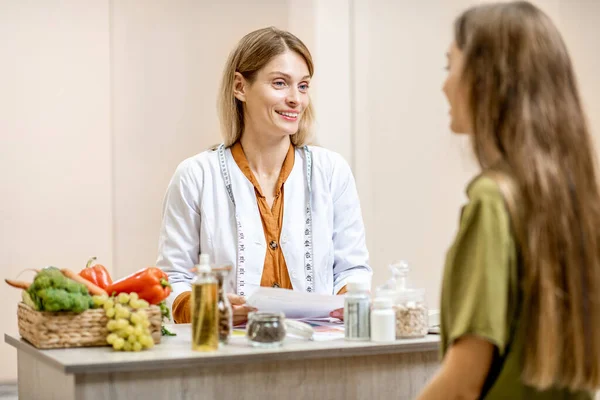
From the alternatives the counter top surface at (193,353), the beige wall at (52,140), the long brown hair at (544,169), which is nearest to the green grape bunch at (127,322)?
the counter top surface at (193,353)

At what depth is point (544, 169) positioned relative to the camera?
58.4 inches

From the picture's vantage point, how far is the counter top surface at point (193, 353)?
208 centimetres

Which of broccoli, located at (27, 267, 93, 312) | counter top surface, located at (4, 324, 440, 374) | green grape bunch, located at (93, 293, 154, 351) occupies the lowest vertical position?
counter top surface, located at (4, 324, 440, 374)

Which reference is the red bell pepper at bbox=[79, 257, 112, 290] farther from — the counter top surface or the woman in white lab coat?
the woman in white lab coat

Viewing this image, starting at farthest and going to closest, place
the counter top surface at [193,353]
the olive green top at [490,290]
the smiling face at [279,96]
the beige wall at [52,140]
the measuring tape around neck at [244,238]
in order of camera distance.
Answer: the beige wall at [52,140], the smiling face at [279,96], the measuring tape around neck at [244,238], the counter top surface at [193,353], the olive green top at [490,290]

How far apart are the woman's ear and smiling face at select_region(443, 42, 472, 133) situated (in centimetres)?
181

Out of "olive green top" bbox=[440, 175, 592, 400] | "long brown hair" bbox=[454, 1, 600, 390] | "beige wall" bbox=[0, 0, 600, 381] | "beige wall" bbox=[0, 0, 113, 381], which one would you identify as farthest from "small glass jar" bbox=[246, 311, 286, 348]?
"beige wall" bbox=[0, 0, 113, 381]

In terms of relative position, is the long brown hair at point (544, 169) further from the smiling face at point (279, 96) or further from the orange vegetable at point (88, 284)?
the smiling face at point (279, 96)

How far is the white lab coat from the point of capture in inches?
125

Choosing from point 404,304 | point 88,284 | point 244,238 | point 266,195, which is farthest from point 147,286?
point 266,195

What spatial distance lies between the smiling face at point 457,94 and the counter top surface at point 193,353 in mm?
833

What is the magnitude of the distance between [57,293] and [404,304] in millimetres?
898

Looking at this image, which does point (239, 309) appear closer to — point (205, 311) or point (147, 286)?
point (147, 286)

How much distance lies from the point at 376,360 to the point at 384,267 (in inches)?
128
